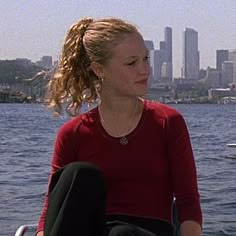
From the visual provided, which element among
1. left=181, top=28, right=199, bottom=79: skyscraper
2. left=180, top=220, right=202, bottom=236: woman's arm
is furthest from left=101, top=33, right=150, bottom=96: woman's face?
left=181, top=28, right=199, bottom=79: skyscraper

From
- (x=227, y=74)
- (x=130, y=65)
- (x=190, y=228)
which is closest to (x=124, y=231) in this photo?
(x=190, y=228)

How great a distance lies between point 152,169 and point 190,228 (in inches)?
9.0

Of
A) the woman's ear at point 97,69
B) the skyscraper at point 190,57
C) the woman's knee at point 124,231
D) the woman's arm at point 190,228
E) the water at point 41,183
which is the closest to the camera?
the woman's knee at point 124,231

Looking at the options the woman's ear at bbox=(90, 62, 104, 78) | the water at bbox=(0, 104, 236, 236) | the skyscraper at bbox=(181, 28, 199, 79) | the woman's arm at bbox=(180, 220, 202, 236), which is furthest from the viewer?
the skyscraper at bbox=(181, 28, 199, 79)

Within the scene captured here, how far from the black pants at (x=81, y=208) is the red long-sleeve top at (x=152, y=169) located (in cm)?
19

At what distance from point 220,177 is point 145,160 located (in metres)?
16.1

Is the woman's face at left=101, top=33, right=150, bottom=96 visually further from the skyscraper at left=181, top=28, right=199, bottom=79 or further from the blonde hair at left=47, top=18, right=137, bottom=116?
the skyscraper at left=181, top=28, right=199, bottom=79

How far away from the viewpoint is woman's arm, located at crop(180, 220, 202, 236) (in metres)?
2.75

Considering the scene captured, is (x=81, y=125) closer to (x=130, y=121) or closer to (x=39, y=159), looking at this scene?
(x=130, y=121)

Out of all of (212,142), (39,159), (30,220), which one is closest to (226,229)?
(30,220)

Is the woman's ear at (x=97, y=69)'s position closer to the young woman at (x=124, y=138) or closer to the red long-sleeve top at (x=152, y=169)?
the young woman at (x=124, y=138)

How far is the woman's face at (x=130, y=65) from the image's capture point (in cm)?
283

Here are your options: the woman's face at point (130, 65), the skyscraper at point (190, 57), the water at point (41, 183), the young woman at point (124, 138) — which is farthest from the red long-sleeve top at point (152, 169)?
the skyscraper at point (190, 57)

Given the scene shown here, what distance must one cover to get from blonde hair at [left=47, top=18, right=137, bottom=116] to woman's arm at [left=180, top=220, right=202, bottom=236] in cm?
56
